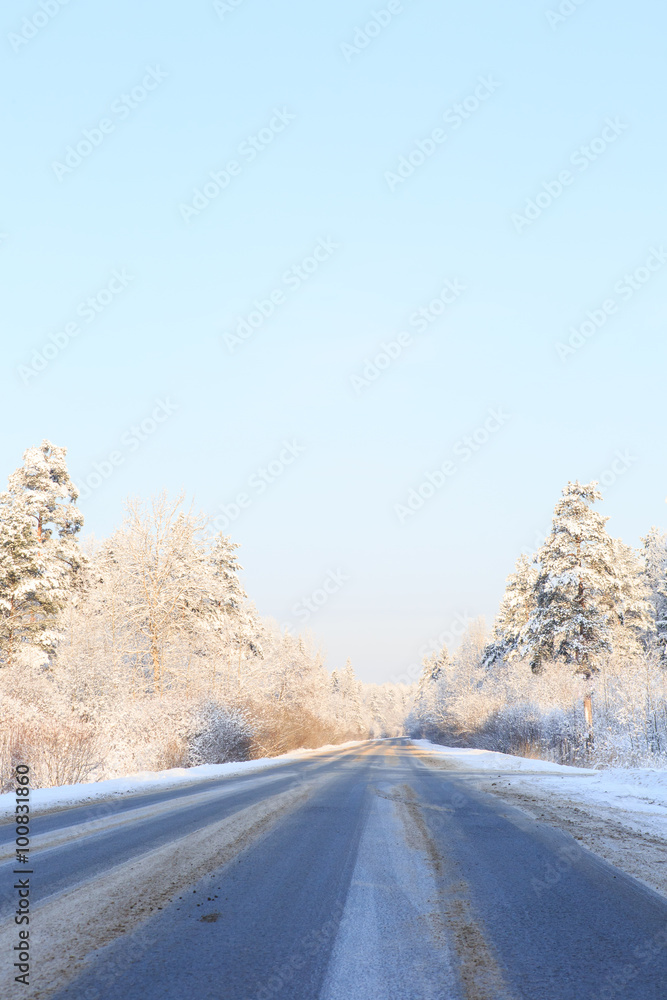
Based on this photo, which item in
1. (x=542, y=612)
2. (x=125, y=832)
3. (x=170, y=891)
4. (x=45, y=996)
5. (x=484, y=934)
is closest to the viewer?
(x=45, y=996)

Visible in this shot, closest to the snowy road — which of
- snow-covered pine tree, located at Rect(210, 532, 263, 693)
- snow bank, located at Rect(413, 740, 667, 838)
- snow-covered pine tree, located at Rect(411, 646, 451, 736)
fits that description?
snow bank, located at Rect(413, 740, 667, 838)

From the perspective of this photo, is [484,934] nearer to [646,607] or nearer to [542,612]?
[542,612]

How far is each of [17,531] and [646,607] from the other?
145ft

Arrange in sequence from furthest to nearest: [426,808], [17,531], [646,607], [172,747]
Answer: [646,607] → [17,531] → [172,747] → [426,808]

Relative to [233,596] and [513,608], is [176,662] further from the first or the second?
[513,608]

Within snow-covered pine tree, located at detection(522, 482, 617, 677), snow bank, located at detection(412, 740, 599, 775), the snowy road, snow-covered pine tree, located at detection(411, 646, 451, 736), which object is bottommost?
snow-covered pine tree, located at detection(411, 646, 451, 736)

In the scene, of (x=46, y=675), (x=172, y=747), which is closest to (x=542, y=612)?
(x=172, y=747)

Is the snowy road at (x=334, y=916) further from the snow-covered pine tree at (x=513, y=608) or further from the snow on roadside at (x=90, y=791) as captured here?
the snow-covered pine tree at (x=513, y=608)

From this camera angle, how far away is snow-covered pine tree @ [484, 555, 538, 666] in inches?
2186

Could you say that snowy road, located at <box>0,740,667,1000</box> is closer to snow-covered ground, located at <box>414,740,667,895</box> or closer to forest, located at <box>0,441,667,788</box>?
snow-covered ground, located at <box>414,740,667,895</box>

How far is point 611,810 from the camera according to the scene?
9031 mm

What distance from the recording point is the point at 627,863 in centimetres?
545

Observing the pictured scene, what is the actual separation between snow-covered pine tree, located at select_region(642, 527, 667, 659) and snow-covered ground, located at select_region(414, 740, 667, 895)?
42099 millimetres

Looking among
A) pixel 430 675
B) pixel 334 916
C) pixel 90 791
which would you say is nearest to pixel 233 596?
pixel 90 791
